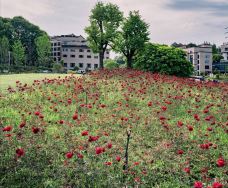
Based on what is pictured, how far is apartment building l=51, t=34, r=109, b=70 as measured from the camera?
12044 centimetres

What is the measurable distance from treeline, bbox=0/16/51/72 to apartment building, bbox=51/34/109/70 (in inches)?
776

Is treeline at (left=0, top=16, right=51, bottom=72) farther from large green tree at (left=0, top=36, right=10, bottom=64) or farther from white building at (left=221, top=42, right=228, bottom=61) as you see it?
white building at (left=221, top=42, right=228, bottom=61)

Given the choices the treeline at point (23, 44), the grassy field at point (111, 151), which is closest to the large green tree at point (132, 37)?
the grassy field at point (111, 151)

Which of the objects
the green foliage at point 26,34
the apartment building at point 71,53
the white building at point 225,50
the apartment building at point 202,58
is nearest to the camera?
the green foliage at point 26,34

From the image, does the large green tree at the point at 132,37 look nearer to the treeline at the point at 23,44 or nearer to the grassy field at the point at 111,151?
the grassy field at the point at 111,151

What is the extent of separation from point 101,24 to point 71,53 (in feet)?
246

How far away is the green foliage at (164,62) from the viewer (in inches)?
1364

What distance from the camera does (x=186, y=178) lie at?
Answer: 22.3 ft

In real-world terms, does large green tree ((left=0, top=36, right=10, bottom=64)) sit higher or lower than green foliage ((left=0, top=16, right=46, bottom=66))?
lower

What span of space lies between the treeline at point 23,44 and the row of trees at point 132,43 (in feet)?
133

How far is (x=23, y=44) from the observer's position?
9262 cm

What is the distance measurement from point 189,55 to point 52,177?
125907 millimetres

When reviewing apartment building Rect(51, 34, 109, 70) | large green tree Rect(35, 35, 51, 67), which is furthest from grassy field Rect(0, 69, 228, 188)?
apartment building Rect(51, 34, 109, 70)

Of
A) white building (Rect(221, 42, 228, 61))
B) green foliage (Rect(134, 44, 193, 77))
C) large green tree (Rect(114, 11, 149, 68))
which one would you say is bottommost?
green foliage (Rect(134, 44, 193, 77))
